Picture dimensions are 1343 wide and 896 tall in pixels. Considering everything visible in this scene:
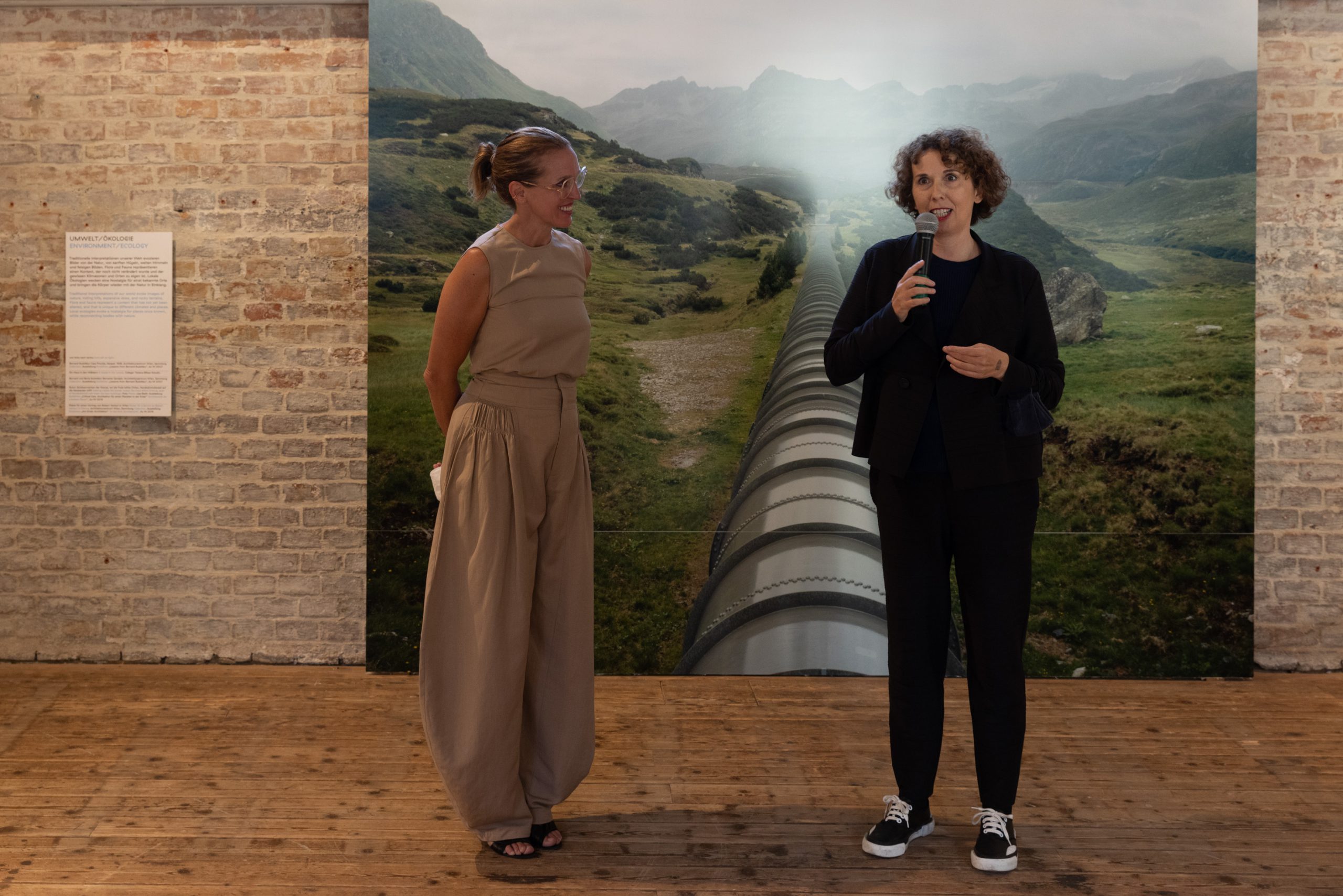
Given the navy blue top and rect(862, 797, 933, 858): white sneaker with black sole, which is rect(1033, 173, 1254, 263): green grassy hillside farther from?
rect(862, 797, 933, 858): white sneaker with black sole

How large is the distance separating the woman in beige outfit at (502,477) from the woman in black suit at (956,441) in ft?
2.54

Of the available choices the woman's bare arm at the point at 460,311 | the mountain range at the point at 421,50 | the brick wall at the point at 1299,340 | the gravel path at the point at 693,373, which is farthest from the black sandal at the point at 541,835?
the brick wall at the point at 1299,340

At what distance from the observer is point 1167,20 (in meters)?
4.80

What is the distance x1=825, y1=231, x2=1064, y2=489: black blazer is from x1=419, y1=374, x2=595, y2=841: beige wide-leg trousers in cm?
81

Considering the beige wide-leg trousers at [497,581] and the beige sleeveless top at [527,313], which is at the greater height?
the beige sleeveless top at [527,313]

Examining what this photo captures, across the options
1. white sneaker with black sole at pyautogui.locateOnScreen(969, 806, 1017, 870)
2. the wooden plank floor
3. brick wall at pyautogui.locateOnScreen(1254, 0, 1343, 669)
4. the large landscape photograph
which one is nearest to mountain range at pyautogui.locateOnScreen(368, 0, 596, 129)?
the large landscape photograph

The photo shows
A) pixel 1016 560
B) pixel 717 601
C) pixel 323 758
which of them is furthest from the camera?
pixel 717 601

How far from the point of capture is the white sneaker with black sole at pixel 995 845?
2730 millimetres

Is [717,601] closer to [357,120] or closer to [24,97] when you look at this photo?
[357,120]

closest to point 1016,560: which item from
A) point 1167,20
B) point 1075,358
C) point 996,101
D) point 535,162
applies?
point 535,162

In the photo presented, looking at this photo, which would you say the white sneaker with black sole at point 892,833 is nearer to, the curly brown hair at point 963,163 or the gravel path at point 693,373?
the curly brown hair at point 963,163

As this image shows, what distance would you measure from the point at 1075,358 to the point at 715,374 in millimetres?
1640

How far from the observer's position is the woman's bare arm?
8.86ft

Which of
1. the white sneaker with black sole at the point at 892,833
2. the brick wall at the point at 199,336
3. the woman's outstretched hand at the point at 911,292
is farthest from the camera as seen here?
the brick wall at the point at 199,336
